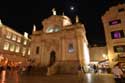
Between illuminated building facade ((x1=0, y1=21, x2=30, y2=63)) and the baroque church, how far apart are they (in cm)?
1043

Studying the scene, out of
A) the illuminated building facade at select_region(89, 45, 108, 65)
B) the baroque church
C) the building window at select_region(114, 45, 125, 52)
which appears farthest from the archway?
the building window at select_region(114, 45, 125, 52)

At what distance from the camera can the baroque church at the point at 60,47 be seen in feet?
89.9

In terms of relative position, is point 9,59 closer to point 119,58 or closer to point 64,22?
point 64,22

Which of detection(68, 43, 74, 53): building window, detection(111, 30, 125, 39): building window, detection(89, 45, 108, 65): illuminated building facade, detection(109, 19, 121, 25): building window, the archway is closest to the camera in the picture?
detection(111, 30, 125, 39): building window

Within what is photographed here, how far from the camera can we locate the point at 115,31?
26.3m

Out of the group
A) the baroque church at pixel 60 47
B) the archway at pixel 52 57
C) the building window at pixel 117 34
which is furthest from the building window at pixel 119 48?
the archway at pixel 52 57

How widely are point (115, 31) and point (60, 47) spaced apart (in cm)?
1295

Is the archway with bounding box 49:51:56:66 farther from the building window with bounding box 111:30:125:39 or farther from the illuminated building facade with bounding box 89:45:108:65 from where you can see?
the building window with bounding box 111:30:125:39

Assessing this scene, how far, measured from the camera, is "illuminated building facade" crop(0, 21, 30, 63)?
1519 inches

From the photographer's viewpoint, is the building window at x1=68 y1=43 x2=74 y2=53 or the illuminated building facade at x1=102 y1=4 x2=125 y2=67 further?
the building window at x1=68 y1=43 x2=74 y2=53

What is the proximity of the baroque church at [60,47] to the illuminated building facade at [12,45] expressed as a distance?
Result: 10428 millimetres

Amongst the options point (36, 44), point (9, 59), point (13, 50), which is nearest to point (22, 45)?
point (13, 50)

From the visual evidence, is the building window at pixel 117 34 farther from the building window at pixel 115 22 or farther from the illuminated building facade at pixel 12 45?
the illuminated building facade at pixel 12 45

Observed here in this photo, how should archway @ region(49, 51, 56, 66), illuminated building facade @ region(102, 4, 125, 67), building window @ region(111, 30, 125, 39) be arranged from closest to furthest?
illuminated building facade @ region(102, 4, 125, 67) → building window @ region(111, 30, 125, 39) → archway @ region(49, 51, 56, 66)
